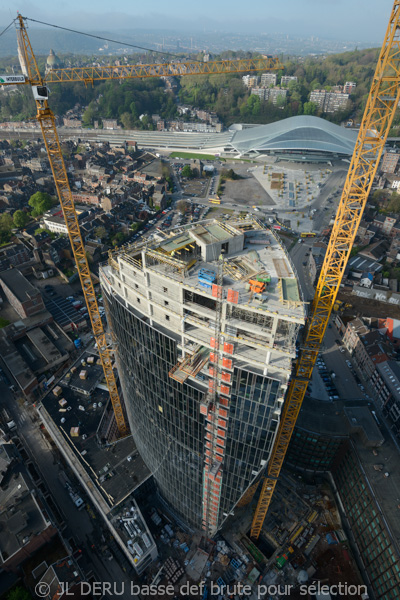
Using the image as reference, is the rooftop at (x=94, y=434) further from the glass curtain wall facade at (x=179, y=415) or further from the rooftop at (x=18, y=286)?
the rooftop at (x=18, y=286)

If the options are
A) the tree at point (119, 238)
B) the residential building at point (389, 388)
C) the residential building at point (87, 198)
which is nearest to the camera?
the residential building at point (389, 388)

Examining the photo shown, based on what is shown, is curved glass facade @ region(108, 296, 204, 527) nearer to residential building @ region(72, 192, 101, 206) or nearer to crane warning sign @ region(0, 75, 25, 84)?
crane warning sign @ region(0, 75, 25, 84)

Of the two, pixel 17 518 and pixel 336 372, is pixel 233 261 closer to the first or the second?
pixel 17 518

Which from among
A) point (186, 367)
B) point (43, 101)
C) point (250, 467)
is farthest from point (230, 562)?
point (43, 101)

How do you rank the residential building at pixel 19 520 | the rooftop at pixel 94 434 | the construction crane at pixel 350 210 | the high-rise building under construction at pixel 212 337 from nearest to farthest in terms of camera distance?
the high-rise building under construction at pixel 212 337, the construction crane at pixel 350 210, the residential building at pixel 19 520, the rooftop at pixel 94 434

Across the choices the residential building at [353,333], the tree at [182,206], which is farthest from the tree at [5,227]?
the residential building at [353,333]

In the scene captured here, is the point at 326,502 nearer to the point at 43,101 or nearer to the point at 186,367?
the point at 186,367

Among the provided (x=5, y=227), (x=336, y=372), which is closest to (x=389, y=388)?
(x=336, y=372)
